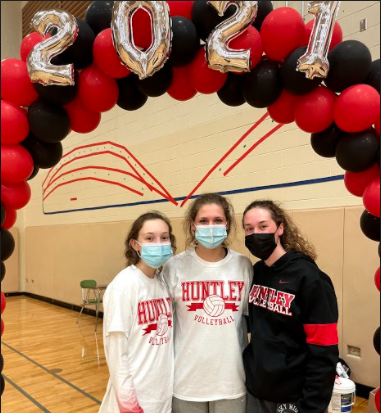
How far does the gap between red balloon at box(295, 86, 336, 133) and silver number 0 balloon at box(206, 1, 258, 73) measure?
1.03ft

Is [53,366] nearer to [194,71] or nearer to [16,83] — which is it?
[16,83]

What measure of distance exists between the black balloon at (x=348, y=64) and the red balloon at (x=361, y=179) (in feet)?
1.24

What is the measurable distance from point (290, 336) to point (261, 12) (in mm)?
1482

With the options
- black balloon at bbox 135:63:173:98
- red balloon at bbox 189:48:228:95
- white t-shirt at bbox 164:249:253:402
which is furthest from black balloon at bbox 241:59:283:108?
white t-shirt at bbox 164:249:253:402

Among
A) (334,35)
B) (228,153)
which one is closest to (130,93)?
(334,35)

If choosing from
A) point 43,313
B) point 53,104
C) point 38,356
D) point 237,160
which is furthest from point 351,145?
point 43,313

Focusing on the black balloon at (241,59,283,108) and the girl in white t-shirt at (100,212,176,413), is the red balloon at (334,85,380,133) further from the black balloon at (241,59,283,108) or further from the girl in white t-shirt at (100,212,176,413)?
the girl in white t-shirt at (100,212,176,413)

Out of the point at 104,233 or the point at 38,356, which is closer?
the point at 38,356

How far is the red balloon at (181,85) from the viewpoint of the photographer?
72.8 inches

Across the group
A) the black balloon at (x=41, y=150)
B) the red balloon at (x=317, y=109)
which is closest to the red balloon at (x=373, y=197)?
the red balloon at (x=317, y=109)

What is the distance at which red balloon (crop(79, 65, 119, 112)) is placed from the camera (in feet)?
5.65

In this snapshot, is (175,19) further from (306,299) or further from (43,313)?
(43,313)

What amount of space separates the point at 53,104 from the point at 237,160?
131 inches

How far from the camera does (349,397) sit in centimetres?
319
